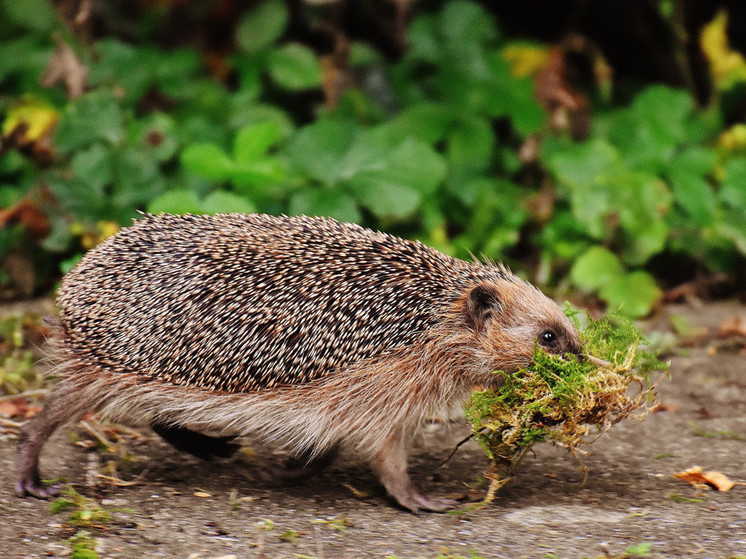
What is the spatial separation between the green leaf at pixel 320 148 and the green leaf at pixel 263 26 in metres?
1.19

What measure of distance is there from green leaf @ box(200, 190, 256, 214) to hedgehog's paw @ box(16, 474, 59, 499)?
2396 millimetres

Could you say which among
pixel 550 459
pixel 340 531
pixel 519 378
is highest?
pixel 519 378

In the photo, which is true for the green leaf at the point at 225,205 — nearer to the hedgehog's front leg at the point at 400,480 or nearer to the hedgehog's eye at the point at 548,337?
the hedgehog's front leg at the point at 400,480

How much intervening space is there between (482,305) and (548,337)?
0.34 meters

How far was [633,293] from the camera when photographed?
719 centimetres

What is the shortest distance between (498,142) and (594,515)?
489 cm

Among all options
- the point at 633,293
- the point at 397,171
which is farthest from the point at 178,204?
the point at 633,293

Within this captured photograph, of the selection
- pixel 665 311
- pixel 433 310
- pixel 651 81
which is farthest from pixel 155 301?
pixel 651 81

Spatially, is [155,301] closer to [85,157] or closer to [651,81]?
[85,157]

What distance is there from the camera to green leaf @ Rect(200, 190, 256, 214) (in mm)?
6133

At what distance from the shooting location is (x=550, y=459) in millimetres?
4863

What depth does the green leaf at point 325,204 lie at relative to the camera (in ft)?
21.6

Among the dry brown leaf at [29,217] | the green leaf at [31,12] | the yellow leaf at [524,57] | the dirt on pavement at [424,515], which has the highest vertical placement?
the yellow leaf at [524,57]

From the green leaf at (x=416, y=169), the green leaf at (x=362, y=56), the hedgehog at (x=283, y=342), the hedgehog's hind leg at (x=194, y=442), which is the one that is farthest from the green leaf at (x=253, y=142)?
the hedgehog's hind leg at (x=194, y=442)
